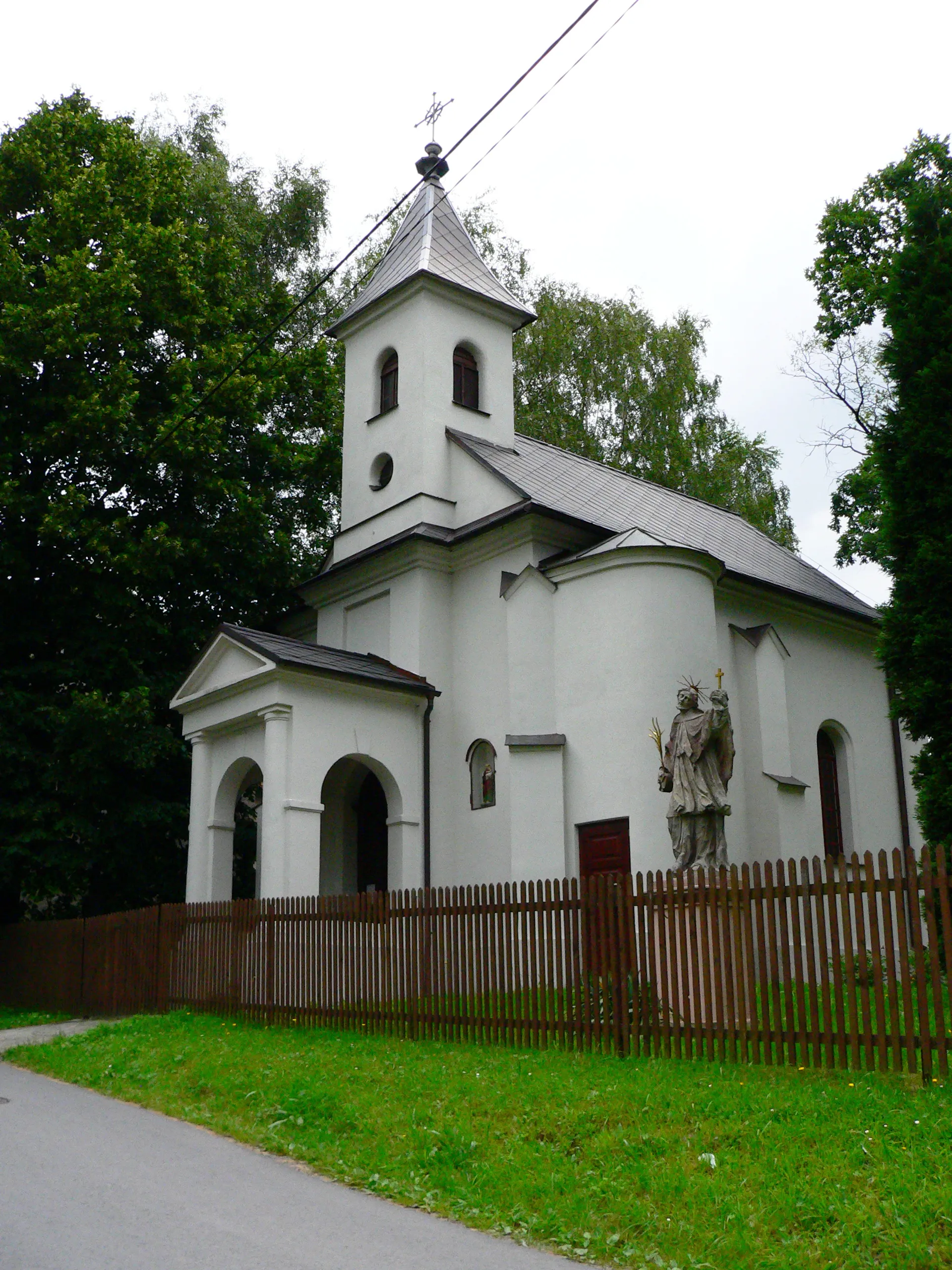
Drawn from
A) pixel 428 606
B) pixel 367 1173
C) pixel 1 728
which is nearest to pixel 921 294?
pixel 428 606

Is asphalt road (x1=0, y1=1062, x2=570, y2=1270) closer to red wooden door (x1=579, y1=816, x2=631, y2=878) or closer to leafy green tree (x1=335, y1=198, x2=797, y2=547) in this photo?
red wooden door (x1=579, y1=816, x2=631, y2=878)

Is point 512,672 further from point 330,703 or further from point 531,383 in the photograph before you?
point 531,383

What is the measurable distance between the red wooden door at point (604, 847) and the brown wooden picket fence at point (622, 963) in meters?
5.04

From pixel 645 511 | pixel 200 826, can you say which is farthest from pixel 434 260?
pixel 200 826

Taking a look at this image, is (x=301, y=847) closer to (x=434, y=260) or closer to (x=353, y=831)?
(x=353, y=831)

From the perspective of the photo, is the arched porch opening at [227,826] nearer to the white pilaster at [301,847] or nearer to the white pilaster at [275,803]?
the white pilaster at [275,803]

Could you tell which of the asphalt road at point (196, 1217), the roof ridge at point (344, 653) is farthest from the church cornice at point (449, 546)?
the asphalt road at point (196, 1217)

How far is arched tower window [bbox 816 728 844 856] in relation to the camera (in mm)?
21750

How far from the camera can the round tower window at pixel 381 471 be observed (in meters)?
22.7

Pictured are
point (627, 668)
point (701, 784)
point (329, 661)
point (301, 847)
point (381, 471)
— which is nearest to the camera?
point (701, 784)

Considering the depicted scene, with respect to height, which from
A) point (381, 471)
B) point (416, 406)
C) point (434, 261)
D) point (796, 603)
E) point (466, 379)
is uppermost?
point (434, 261)

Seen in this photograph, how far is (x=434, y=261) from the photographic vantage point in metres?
23.1

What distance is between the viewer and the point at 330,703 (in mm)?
18375

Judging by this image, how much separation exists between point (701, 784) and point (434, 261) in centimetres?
1350
